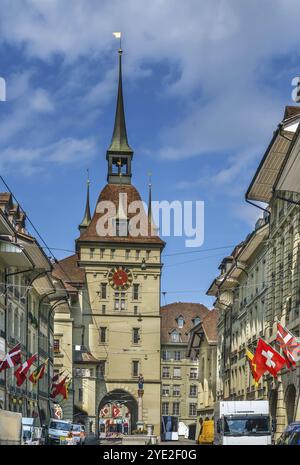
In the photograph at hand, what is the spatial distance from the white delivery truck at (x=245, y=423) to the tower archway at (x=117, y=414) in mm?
75998

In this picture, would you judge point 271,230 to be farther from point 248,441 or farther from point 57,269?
point 57,269

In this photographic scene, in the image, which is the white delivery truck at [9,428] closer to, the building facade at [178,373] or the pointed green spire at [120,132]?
the pointed green spire at [120,132]

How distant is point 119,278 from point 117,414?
60.2 feet

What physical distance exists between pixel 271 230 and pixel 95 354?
236ft

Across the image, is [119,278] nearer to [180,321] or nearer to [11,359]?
[180,321]

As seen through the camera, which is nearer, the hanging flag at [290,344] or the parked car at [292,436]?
the parked car at [292,436]

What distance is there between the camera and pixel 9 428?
27750 millimetres

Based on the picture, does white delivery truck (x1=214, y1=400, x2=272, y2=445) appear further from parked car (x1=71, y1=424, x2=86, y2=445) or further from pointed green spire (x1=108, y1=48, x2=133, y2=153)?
pointed green spire (x1=108, y1=48, x2=133, y2=153)

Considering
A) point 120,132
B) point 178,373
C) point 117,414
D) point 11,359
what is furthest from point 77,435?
point 178,373

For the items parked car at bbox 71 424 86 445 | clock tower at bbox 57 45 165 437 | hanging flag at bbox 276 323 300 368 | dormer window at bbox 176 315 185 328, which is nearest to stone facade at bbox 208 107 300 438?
hanging flag at bbox 276 323 300 368

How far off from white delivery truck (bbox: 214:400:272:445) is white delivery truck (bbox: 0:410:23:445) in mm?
10884

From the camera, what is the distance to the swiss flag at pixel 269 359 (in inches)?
1554

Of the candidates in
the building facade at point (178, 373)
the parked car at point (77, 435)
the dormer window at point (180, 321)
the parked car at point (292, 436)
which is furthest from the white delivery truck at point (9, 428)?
the dormer window at point (180, 321)
